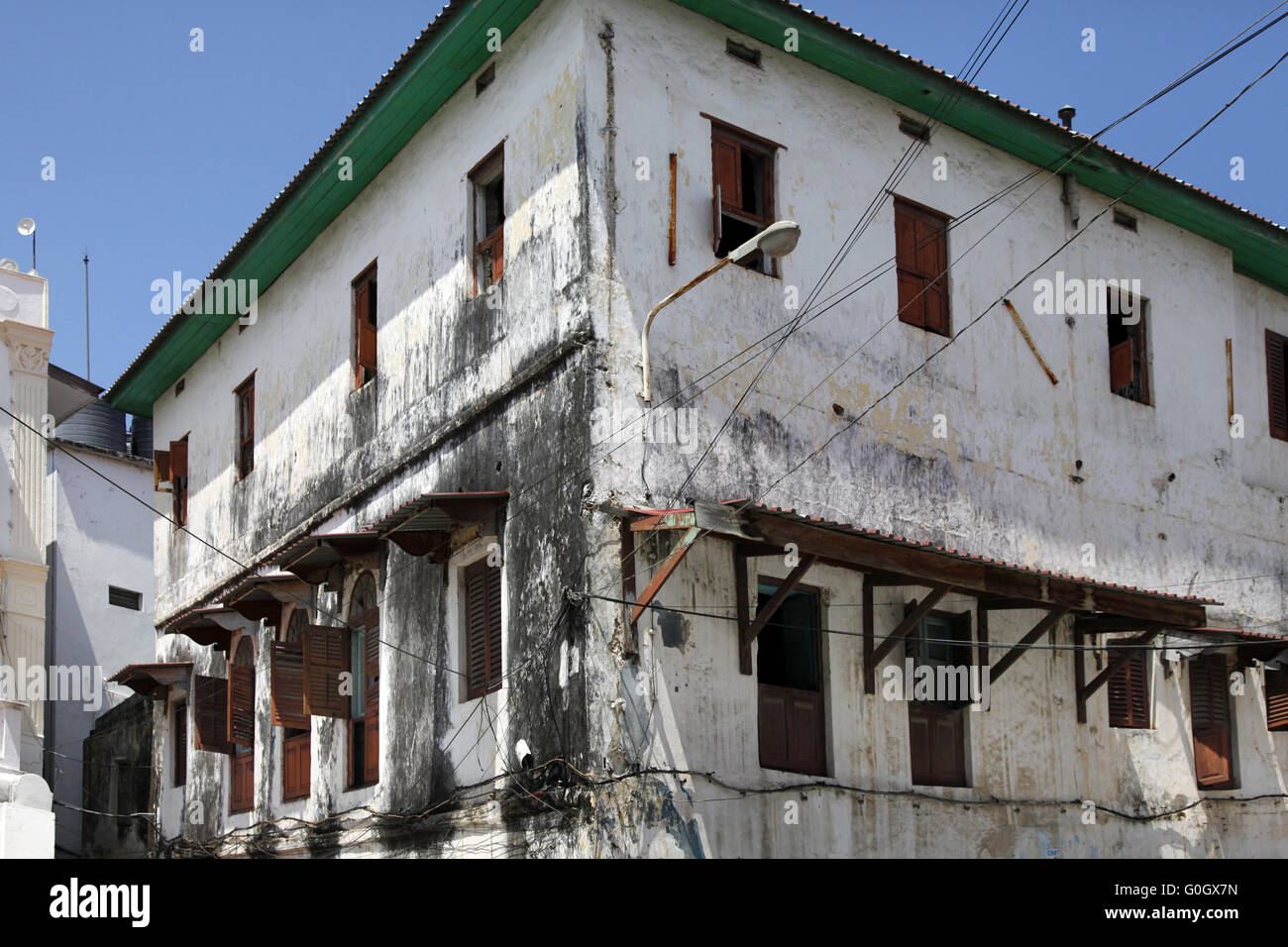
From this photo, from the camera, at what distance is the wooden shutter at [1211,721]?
18094 mm

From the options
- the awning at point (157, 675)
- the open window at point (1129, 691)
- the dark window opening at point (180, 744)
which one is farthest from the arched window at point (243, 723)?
the open window at point (1129, 691)

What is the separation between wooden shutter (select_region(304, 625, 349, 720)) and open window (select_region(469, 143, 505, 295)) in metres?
4.18

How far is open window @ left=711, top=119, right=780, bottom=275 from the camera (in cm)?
1499

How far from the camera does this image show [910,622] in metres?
14.6

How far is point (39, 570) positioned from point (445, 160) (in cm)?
1136

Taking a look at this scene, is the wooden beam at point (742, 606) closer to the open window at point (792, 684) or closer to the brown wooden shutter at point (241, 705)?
the open window at point (792, 684)

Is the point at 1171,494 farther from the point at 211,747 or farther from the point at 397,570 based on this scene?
the point at 211,747

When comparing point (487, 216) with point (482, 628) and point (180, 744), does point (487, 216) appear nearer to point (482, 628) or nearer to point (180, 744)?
point (482, 628)

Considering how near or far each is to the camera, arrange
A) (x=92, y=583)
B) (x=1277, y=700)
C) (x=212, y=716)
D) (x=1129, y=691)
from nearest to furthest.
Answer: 1. (x=1129, y=691)
2. (x=1277, y=700)
3. (x=212, y=716)
4. (x=92, y=583)

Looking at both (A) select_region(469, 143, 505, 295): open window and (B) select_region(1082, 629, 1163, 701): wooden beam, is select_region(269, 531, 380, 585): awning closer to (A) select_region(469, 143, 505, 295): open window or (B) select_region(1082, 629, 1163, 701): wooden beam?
(A) select_region(469, 143, 505, 295): open window

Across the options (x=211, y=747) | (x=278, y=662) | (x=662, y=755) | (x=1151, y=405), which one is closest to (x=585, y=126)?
(x=662, y=755)

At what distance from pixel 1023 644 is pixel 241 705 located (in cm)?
977

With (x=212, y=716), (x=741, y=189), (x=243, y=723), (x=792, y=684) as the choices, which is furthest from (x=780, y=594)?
(x=212, y=716)

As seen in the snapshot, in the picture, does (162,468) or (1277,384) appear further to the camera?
(162,468)
